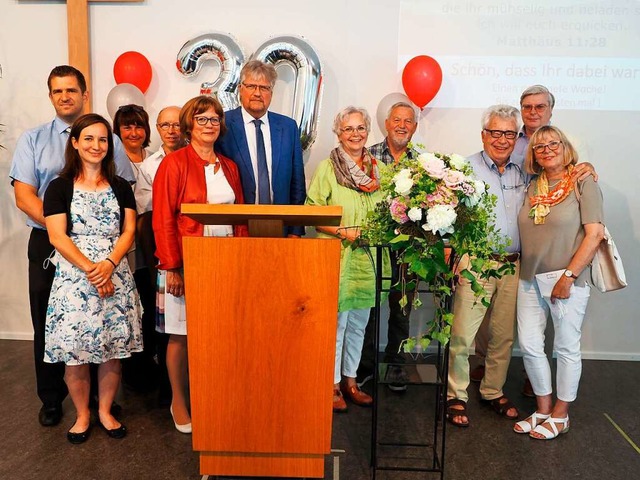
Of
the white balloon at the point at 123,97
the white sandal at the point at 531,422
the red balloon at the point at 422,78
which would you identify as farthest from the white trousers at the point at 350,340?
the white balloon at the point at 123,97

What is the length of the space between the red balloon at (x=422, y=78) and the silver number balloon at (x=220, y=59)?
1.11 meters

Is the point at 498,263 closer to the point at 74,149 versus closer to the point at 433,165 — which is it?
the point at 433,165

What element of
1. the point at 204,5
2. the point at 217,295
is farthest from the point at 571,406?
the point at 204,5

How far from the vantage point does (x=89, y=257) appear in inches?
105

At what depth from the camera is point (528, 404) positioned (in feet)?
11.1

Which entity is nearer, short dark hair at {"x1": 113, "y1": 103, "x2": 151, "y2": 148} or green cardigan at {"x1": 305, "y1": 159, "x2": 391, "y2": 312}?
green cardigan at {"x1": 305, "y1": 159, "x2": 391, "y2": 312}

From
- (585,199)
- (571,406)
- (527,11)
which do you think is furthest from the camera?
(527,11)

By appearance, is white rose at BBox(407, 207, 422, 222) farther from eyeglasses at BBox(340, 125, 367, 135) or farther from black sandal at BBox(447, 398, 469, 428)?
black sandal at BBox(447, 398, 469, 428)

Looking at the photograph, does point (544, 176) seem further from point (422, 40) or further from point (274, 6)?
point (274, 6)

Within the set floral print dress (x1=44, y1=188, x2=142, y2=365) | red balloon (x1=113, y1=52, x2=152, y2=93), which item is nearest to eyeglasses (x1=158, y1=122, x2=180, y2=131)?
floral print dress (x1=44, y1=188, x2=142, y2=365)

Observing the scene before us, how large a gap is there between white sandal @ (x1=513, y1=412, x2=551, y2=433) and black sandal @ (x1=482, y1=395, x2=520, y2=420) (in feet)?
0.42

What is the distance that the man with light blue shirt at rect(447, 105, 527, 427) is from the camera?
304 centimetres

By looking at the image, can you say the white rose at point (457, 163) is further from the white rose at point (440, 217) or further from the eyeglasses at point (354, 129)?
the eyeglasses at point (354, 129)

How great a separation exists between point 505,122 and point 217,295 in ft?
6.04
